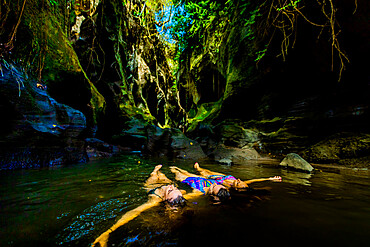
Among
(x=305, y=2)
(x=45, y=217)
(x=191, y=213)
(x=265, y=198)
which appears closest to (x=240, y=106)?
(x=305, y=2)

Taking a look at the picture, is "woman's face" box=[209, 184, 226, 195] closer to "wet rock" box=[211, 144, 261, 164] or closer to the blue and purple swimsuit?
the blue and purple swimsuit

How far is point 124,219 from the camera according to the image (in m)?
1.51

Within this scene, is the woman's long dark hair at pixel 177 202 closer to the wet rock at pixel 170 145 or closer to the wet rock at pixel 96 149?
the wet rock at pixel 170 145

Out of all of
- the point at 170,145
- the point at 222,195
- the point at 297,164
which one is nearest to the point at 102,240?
the point at 222,195

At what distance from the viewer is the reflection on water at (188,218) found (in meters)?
1.22

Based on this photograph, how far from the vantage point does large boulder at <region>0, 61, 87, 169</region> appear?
3.71 metres

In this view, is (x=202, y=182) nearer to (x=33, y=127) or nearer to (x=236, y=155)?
(x=236, y=155)

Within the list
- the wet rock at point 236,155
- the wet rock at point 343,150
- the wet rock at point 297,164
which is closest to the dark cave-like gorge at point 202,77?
the wet rock at point 343,150

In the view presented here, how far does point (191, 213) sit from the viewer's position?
1.66 metres

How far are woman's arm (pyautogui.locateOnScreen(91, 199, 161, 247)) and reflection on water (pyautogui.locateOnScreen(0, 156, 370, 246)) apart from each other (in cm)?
6

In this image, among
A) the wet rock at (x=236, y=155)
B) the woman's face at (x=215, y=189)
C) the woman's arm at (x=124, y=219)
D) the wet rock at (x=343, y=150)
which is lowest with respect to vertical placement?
the wet rock at (x=236, y=155)

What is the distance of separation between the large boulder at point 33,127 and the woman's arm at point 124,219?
163 inches

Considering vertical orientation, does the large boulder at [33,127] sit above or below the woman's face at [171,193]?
above

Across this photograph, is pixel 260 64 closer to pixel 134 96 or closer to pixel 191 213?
pixel 191 213
